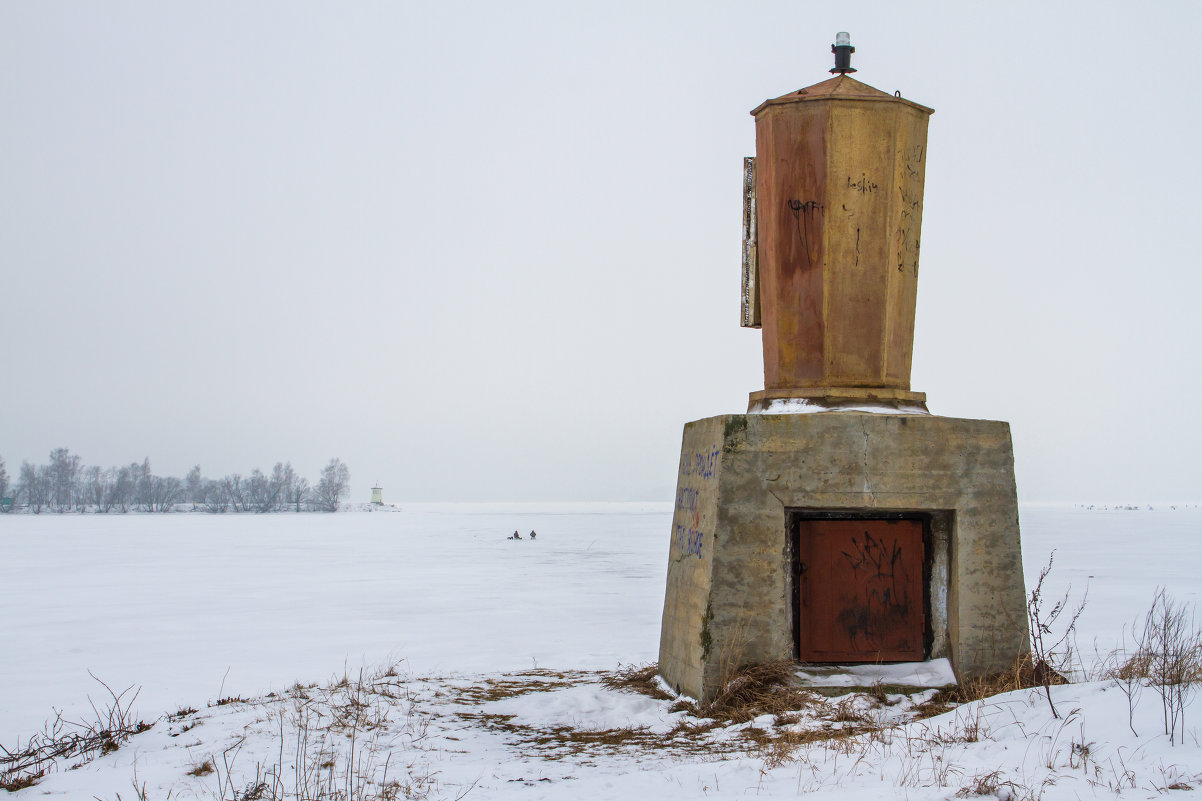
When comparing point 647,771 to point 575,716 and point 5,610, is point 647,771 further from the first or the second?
point 5,610

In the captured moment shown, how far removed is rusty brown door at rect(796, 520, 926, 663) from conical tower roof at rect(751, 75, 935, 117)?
3.23 meters

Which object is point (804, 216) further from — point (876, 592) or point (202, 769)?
point (202, 769)

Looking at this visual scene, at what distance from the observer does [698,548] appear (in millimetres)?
6801

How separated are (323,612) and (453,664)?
6.23 m

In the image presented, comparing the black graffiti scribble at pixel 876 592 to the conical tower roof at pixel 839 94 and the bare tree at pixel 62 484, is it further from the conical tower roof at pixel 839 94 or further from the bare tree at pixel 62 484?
the bare tree at pixel 62 484

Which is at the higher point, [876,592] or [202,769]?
[876,592]

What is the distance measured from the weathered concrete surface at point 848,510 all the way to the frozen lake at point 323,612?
153 inches

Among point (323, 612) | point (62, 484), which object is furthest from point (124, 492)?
point (323, 612)

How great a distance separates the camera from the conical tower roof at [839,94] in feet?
23.1

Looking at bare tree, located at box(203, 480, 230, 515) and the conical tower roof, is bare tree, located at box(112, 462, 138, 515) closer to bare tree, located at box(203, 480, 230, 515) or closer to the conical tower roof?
bare tree, located at box(203, 480, 230, 515)

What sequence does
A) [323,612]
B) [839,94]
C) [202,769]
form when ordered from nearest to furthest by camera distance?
[202,769], [839,94], [323,612]

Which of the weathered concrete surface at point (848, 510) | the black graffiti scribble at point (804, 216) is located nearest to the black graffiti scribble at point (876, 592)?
the weathered concrete surface at point (848, 510)

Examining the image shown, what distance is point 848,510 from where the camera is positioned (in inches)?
262

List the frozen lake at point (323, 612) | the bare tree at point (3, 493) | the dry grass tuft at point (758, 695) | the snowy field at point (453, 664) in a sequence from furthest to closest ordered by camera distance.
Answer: the bare tree at point (3, 493) < the frozen lake at point (323, 612) < the dry grass tuft at point (758, 695) < the snowy field at point (453, 664)
